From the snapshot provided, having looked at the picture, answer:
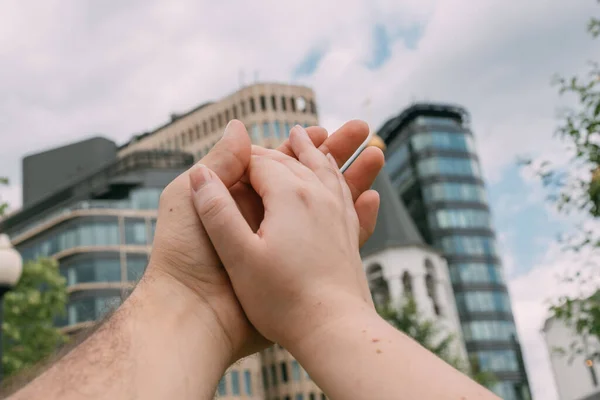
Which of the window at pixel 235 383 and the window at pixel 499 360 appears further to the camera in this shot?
the window at pixel 499 360

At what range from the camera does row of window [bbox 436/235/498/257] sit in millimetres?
66062

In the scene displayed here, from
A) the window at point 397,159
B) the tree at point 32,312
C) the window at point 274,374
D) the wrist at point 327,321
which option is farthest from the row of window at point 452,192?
the wrist at point 327,321

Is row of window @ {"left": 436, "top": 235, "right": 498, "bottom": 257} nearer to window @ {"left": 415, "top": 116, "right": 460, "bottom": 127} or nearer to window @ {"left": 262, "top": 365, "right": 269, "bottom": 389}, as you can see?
window @ {"left": 415, "top": 116, "right": 460, "bottom": 127}

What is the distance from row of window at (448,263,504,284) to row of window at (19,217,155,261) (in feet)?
97.1

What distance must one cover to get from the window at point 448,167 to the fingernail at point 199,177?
67.5 metres

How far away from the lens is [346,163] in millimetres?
2414

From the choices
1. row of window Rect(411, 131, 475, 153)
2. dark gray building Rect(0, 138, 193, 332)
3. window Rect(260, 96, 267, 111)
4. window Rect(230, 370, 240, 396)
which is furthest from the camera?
row of window Rect(411, 131, 475, 153)

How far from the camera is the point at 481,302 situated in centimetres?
6500

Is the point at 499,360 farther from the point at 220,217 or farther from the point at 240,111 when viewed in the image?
the point at 220,217

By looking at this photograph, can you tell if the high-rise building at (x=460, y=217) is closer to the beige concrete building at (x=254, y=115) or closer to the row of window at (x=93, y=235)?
the beige concrete building at (x=254, y=115)

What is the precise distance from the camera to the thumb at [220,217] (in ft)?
6.00

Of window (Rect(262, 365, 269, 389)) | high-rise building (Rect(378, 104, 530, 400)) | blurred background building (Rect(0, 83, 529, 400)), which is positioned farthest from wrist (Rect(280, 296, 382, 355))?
high-rise building (Rect(378, 104, 530, 400))

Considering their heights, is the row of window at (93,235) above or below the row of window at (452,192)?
below

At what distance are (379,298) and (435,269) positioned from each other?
7201mm
